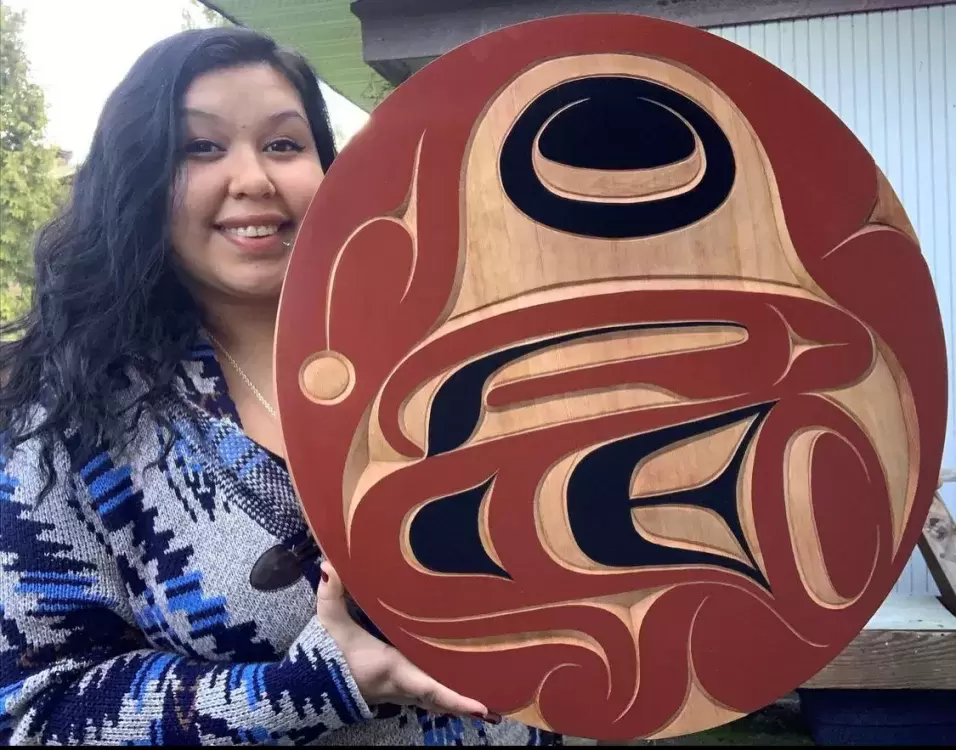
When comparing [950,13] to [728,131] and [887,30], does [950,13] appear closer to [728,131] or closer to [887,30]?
[887,30]

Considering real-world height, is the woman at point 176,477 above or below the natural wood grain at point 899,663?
above

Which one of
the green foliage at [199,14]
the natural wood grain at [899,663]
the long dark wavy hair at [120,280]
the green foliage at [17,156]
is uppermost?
the green foliage at [199,14]

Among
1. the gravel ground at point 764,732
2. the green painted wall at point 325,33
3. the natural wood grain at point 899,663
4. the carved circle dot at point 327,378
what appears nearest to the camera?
the carved circle dot at point 327,378

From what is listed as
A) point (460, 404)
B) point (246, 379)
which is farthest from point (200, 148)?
point (460, 404)

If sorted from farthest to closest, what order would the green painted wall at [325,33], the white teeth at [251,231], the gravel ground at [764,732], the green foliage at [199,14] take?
the gravel ground at [764,732], the green painted wall at [325,33], the green foliage at [199,14], the white teeth at [251,231]

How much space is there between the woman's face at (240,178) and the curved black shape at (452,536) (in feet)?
0.87

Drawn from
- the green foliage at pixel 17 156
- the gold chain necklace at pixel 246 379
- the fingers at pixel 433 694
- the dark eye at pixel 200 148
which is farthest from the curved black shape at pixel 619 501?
the green foliage at pixel 17 156

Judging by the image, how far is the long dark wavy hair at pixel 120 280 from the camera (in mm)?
618

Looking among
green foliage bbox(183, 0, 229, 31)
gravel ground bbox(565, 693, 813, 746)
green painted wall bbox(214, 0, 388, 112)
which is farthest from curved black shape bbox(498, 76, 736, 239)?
gravel ground bbox(565, 693, 813, 746)

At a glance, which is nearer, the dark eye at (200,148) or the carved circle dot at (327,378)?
the carved circle dot at (327,378)

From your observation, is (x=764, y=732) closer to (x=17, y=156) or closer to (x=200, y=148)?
(x=200, y=148)

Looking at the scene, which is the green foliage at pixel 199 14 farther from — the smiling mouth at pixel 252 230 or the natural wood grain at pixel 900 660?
the natural wood grain at pixel 900 660

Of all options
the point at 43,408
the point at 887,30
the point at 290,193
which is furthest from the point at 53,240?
the point at 887,30

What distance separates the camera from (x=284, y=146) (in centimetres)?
63
